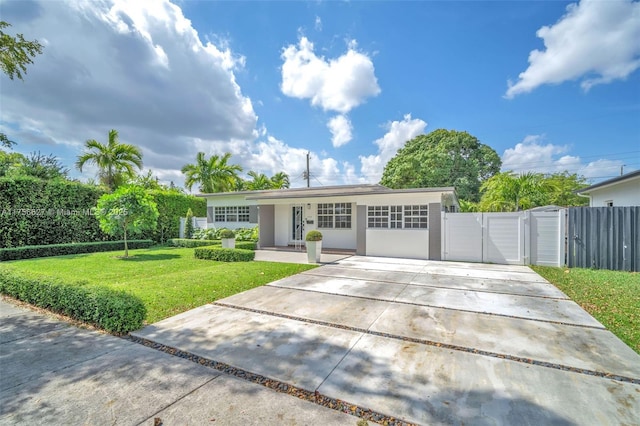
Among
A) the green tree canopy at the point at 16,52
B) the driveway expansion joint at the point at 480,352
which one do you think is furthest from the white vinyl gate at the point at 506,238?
the green tree canopy at the point at 16,52

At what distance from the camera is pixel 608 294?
5.88m

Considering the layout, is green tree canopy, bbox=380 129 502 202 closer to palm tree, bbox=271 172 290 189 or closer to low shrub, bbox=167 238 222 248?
palm tree, bbox=271 172 290 189

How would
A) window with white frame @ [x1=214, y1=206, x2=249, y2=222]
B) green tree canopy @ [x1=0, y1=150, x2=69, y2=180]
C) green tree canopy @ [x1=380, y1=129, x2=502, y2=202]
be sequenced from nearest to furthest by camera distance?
1. window with white frame @ [x1=214, y1=206, x2=249, y2=222]
2. green tree canopy @ [x1=0, y1=150, x2=69, y2=180]
3. green tree canopy @ [x1=380, y1=129, x2=502, y2=202]

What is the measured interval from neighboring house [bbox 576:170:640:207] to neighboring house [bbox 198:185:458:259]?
5416 mm

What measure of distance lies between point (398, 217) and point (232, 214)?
11246 mm

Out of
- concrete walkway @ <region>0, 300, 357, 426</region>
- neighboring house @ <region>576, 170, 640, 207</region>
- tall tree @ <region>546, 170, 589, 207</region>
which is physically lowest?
concrete walkway @ <region>0, 300, 357, 426</region>

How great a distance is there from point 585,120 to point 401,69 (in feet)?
46.2

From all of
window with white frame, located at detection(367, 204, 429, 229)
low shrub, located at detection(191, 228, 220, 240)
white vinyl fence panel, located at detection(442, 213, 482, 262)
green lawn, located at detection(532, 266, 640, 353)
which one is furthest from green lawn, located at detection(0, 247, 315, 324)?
green lawn, located at detection(532, 266, 640, 353)

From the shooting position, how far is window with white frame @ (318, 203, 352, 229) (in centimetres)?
1427

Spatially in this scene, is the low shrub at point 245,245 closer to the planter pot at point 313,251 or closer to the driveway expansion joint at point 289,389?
the planter pot at point 313,251

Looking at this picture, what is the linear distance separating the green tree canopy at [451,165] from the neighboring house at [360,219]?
401 inches

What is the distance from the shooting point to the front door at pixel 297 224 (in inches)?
607

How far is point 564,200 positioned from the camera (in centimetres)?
2628

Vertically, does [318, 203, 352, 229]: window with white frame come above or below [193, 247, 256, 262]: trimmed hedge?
above
